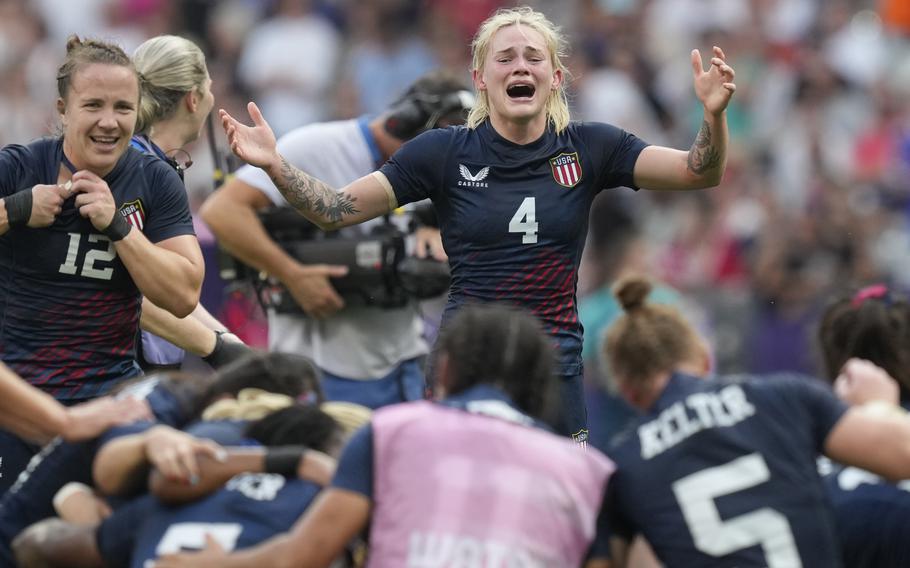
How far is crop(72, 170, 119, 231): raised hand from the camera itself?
5.50 metres

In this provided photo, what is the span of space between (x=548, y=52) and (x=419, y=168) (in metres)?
0.65

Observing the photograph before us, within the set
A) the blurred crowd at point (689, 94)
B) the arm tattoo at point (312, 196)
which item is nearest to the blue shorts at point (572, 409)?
the arm tattoo at point (312, 196)

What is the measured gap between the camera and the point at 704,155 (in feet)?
19.2

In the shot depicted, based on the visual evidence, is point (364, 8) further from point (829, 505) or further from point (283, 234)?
point (829, 505)

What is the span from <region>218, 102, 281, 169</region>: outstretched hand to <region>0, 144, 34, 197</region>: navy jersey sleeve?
0.71 meters

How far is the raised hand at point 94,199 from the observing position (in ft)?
18.0

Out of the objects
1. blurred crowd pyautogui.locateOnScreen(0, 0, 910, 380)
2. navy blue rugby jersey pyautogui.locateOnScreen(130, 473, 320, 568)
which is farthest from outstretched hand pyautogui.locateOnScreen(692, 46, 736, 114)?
blurred crowd pyautogui.locateOnScreen(0, 0, 910, 380)

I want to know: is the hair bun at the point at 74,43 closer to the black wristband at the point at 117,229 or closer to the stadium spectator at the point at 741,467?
the black wristband at the point at 117,229

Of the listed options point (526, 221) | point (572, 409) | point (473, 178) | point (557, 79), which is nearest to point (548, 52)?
point (557, 79)

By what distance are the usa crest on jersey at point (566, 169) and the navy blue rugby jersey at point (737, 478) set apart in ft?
4.79

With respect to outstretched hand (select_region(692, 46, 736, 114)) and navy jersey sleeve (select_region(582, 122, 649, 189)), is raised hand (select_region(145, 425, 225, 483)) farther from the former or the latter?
outstretched hand (select_region(692, 46, 736, 114))

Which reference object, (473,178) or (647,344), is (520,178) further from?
(647,344)

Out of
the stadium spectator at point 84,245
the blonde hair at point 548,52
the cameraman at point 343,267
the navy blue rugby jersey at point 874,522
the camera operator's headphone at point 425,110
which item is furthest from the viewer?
the cameraman at point 343,267

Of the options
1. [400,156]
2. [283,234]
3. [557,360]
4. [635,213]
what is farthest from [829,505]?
[635,213]
